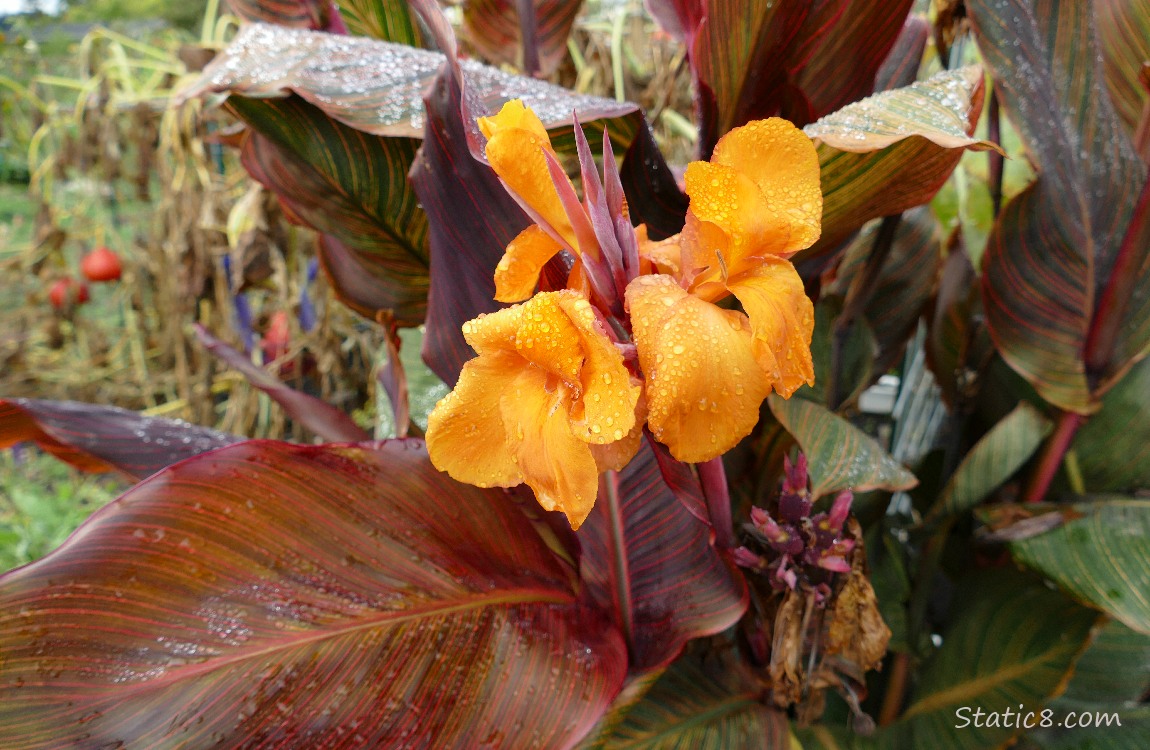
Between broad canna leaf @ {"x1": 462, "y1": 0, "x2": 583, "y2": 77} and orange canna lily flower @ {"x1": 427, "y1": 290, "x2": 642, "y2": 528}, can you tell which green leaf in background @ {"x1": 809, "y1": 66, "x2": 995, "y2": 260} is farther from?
broad canna leaf @ {"x1": 462, "y1": 0, "x2": 583, "y2": 77}

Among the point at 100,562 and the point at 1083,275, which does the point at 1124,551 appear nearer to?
the point at 1083,275

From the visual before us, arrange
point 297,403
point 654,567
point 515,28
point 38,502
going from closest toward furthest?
1. point 654,567
2. point 297,403
3. point 515,28
4. point 38,502

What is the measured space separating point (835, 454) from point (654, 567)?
0.49 feet

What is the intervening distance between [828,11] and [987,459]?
39 cm

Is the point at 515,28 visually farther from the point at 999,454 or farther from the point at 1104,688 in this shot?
the point at 1104,688

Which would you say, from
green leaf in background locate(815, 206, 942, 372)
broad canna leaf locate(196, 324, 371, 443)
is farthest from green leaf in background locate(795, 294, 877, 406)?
broad canna leaf locate(196, 324, 371, 443)

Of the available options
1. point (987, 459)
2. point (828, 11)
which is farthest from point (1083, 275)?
point (828, 11)

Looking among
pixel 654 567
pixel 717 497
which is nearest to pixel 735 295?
pixel 717 497

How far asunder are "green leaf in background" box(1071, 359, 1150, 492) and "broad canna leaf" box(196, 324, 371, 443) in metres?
0.67

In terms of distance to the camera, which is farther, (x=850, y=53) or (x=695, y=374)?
(x=850, y=53)

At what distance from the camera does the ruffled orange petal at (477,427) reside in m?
0.29

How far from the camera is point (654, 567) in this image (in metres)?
0.52

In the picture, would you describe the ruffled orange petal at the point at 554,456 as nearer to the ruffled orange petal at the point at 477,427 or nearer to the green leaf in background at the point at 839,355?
the ruffled orange petal at the point at 477,427

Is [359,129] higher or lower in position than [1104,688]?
higher
